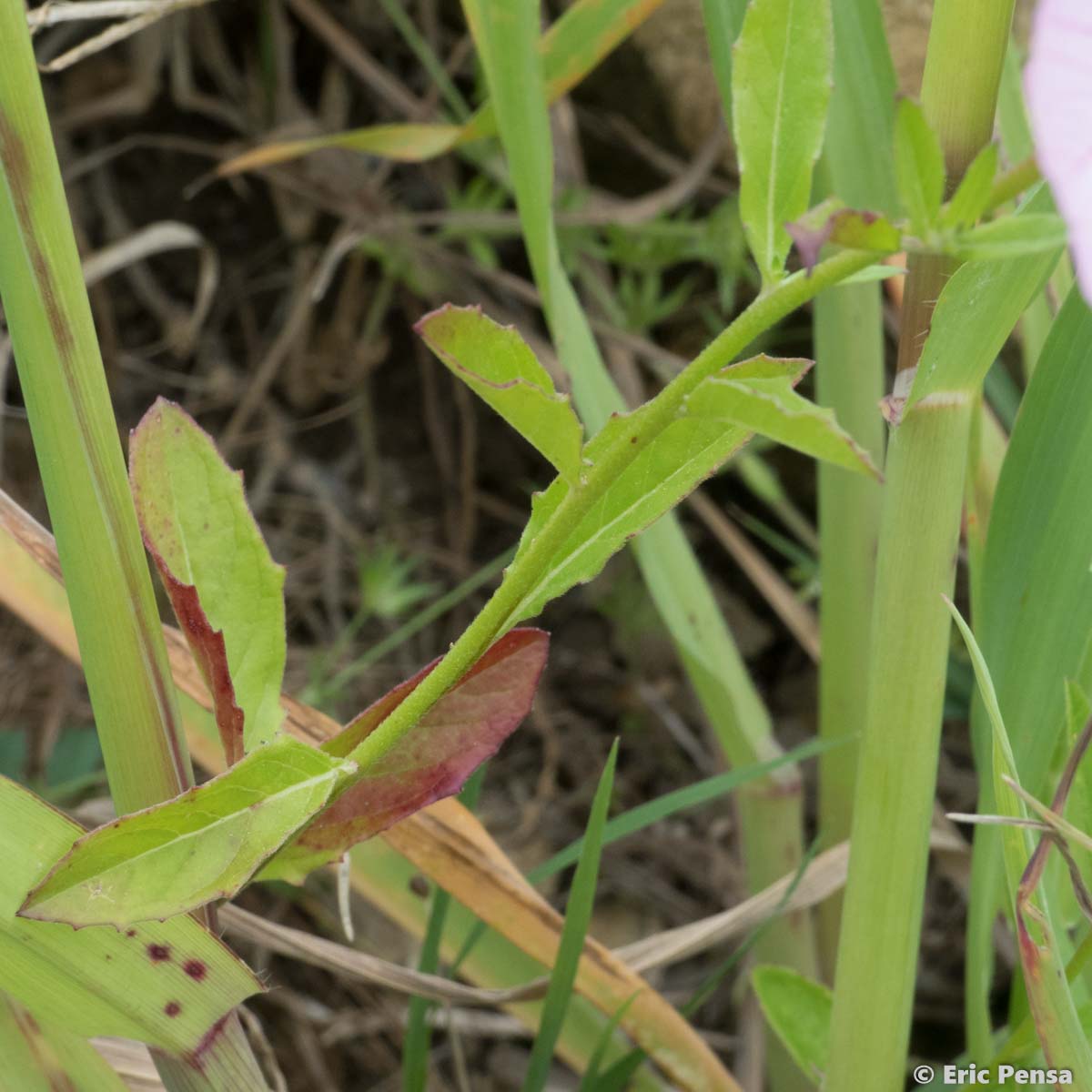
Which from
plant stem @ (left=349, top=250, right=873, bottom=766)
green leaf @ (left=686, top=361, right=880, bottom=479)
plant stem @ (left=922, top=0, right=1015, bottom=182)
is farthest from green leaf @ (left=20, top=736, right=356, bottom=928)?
plant stem @ (left=922, top=0, right=1015, bottom=182)

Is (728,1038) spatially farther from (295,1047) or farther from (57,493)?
(57,493)

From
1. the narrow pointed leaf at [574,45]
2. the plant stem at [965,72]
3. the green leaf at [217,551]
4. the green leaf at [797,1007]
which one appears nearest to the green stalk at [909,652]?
the plant stem at [965,72]

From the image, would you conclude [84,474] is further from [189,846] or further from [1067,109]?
[1067,109]

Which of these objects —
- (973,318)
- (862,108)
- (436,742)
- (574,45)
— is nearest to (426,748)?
(436,742)

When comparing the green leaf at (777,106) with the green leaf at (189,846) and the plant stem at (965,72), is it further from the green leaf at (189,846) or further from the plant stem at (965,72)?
the green leaf at (189,846)

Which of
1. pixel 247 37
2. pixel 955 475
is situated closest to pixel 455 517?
pixel 247 37

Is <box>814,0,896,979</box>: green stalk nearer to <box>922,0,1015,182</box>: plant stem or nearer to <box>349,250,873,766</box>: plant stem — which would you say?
<box>922,0,1015,182</box>: plant stem
